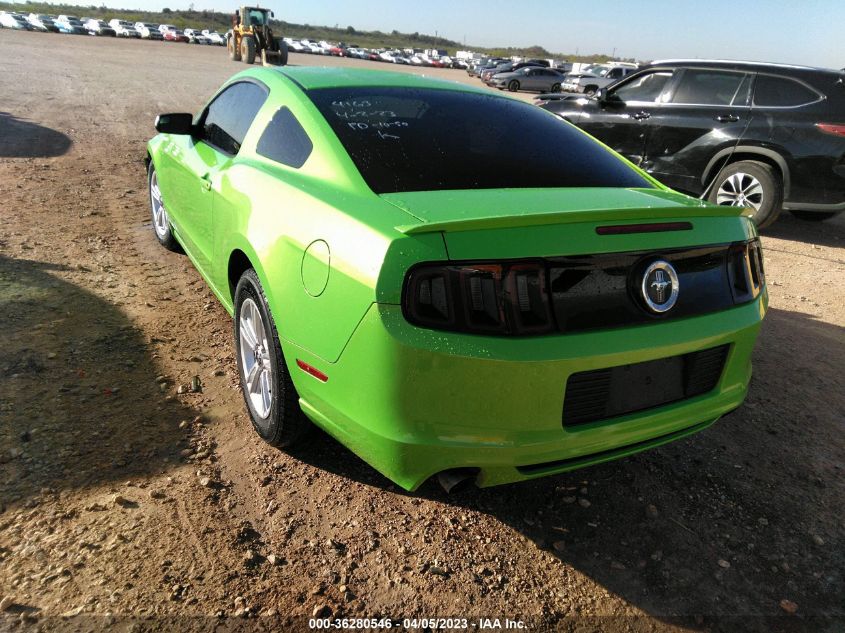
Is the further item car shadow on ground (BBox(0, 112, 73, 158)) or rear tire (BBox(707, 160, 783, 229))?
car shadow on ground (BBox(0, 112, 73, 158))

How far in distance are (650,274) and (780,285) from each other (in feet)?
13.9

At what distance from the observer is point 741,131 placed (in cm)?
694

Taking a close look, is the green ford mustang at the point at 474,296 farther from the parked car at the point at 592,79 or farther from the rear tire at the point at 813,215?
the parked car at the point at 592,79

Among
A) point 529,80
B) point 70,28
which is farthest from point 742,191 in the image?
point 70,28

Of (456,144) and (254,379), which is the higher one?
(456,144)

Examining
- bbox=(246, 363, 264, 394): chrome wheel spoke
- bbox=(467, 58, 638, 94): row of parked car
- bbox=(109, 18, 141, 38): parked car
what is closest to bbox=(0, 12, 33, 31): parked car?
bbox=(109, 18, 141, 38): parked car

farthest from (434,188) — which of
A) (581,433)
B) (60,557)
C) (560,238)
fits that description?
(60,557)

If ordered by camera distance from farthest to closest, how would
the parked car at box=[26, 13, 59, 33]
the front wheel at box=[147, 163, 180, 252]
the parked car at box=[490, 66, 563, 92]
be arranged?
the parked car at box=[26, 13, 59, 33] < the parked car at box=[490, 66, 563, 92] < the front wheel at box=[147, 163, 180, 252]

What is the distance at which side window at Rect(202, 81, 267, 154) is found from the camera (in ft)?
10.9

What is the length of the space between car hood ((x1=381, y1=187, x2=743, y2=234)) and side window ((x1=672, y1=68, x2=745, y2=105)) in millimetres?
5663

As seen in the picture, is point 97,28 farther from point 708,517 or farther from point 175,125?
point 708,517

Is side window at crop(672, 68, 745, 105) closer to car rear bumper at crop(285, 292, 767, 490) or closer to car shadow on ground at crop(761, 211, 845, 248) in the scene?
car shadow on ground at crop(761, 211, 845, 248)

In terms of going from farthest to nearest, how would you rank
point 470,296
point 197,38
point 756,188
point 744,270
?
1. point 197,38
2. point 756,188
3. point 744,270
4. point 470,296

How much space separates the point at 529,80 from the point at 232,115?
3256 centimetres
